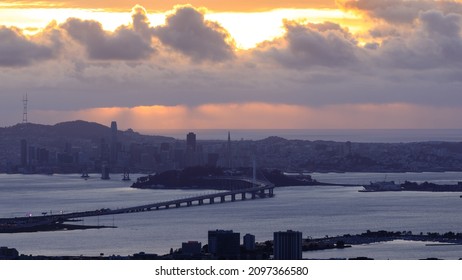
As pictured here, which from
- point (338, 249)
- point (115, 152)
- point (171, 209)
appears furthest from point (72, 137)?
point (338, 249)

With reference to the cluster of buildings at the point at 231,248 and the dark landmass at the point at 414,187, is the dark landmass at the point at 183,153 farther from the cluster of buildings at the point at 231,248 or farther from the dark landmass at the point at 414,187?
the cluster of buildings at the point at 231,248

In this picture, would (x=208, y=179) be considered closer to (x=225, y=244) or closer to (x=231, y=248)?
(x=225, y=244)

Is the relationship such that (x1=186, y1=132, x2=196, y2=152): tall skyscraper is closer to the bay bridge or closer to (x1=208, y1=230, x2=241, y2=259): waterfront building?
the bay bridge

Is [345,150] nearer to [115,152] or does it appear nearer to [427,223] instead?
[115,152]

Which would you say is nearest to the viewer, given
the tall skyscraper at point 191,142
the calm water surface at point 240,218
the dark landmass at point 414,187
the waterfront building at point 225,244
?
the waterfront building at point 225,244

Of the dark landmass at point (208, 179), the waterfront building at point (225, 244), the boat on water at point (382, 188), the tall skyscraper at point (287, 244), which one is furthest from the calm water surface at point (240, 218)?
the tall skyscraper at point (287, 244)
